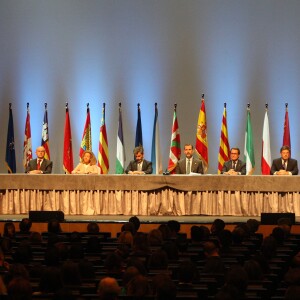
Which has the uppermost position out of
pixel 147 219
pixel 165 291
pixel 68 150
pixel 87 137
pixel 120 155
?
pixel 87 137

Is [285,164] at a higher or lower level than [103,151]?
lower

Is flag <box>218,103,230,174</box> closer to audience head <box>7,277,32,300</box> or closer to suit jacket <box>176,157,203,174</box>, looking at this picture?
suit jacket <box>176,157,203,174</box>

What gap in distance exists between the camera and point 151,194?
14188 mm

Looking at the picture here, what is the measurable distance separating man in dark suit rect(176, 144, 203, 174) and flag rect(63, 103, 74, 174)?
10.6 ft

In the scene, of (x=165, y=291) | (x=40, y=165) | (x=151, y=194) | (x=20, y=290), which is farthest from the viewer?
(x=40, y=165)

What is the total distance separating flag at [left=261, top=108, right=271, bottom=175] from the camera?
17141 millimetres

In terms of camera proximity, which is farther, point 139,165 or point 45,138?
point 45,138

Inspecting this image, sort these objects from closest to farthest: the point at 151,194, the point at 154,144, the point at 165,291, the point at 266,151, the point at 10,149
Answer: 1. the point at 165,291
2. the point at 151,194
3. the point at 266,151
4. the point at 154,144
5. the point at 10,149

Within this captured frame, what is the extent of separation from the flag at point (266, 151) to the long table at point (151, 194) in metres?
2.98

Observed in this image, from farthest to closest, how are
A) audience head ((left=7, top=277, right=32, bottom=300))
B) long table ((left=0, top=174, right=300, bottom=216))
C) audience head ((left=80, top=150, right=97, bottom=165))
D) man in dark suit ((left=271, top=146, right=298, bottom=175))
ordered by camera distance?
audience head ((left=80, top=150, right=97, bottom=165)) → man in dark suit ((left=271, top=146, right=298, bottom=175)) → long table ((left=0, top=174, right=300, bottom=216)) → audience head ((left=7, top=277, right=32, bottom=300))

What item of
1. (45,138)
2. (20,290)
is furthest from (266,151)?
(20,290)

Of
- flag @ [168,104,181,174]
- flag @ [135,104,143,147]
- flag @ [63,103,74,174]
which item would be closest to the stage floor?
flag @ [168,104,181,174]

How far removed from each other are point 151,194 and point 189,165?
1466 millimetres

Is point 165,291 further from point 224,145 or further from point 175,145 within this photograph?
point 224,145
